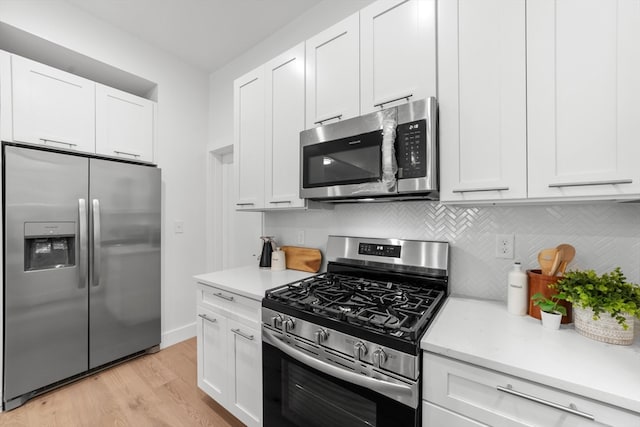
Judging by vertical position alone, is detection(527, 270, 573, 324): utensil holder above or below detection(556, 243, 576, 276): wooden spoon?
below

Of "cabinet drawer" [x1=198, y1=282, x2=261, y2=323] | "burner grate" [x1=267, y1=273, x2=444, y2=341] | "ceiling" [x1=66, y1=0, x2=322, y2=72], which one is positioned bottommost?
"cabinet drawer" [x1=198, y1=282, x2=261, y2=323]

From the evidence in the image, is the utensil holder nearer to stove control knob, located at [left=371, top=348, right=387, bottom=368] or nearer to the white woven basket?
the white woven basket

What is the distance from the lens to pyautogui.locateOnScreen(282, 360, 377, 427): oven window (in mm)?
1063

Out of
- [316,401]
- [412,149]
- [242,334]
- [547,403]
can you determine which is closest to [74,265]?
[242,334]

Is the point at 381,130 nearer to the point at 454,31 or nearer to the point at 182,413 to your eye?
the point at 454,31

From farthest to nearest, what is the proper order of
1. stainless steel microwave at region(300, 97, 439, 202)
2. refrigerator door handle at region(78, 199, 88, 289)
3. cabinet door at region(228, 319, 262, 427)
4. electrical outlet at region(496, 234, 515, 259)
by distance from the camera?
refrigerator door handle at region(78, 199, 88, 289) < cabinet door at region(228, 319, 262, 427) < electrical outlet at region(496, 234, 515, 259) < stainless steel microwave at region(300, 97, 439, 202)

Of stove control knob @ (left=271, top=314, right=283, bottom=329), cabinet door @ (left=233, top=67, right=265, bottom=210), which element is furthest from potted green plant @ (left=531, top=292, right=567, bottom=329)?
cabinet door @ (left=233, top=67, right=265, bottom=210)

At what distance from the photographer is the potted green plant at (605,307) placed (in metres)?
0.91

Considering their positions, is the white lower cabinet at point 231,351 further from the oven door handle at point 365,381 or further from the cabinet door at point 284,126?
the cabinet door at point 284,126

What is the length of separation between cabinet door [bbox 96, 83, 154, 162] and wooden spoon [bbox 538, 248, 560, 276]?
315 cm

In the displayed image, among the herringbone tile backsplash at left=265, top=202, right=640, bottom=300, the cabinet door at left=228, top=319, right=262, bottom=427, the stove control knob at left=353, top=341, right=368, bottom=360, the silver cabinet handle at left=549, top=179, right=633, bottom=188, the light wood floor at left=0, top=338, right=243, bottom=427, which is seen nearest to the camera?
the silver cabinet handle at left=549, top=179, right=633, bottom=188

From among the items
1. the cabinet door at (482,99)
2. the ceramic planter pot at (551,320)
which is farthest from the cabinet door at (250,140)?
the ceramic planter pot at (551,320)

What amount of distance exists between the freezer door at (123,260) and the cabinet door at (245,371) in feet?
4.56

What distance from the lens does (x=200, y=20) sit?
93.0 inches
